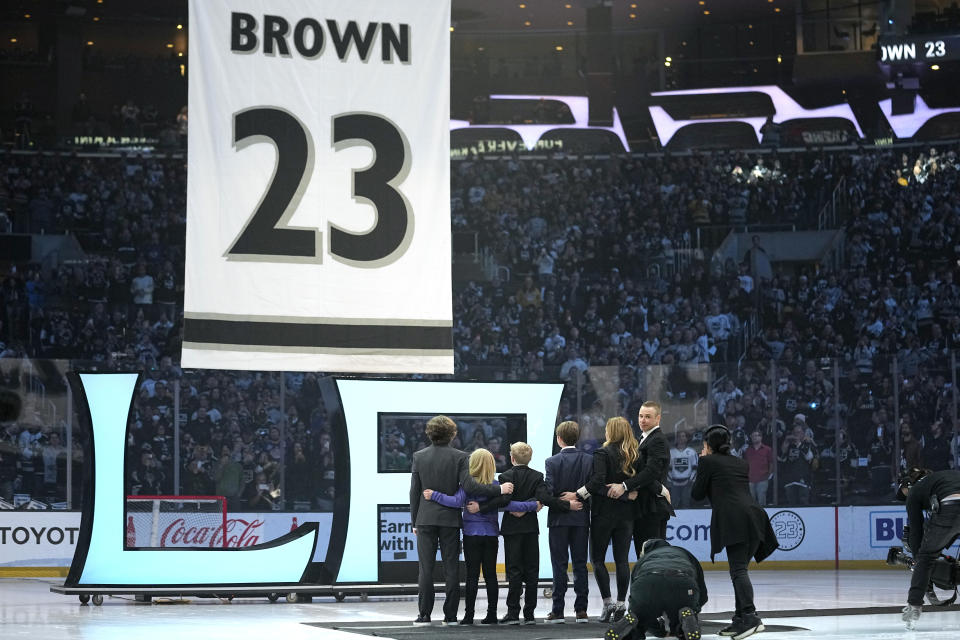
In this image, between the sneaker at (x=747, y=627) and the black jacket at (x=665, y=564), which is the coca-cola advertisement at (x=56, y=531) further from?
the black jacket at (x=665, y=564)

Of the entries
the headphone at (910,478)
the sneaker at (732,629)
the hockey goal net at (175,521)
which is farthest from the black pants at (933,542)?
the hockey goal net at (175,521)

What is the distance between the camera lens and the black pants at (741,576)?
9.88m

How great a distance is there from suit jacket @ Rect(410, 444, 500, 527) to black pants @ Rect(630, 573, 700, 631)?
2.09 meters

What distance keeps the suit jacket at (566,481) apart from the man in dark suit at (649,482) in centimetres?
45

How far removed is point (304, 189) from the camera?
11.2 m

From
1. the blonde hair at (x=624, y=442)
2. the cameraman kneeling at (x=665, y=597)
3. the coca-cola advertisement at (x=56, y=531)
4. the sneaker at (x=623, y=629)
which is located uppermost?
the blonde hair at (x=624, y=442)

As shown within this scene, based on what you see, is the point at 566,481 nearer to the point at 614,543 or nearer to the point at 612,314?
the point at 614,543

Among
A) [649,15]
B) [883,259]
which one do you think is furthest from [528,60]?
[883,259]

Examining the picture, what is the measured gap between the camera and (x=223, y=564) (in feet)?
43.8

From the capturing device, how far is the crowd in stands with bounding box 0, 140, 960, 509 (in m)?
Answer: 19.5

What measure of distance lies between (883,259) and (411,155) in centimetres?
1929

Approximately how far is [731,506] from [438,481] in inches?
90.2

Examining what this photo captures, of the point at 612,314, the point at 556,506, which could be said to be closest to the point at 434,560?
the point at 556,506

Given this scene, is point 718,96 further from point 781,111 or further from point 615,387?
point 615,387
